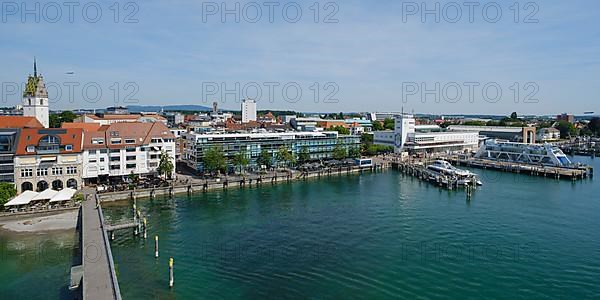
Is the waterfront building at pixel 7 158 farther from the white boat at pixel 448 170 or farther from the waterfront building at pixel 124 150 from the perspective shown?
the white boat at pixel 448 170

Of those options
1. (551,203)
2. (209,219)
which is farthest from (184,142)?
(551,203)

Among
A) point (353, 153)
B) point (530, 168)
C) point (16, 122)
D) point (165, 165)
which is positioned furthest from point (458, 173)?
point (16, 122)

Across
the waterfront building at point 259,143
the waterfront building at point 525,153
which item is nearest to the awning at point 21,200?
the waterfront building at point 259,143

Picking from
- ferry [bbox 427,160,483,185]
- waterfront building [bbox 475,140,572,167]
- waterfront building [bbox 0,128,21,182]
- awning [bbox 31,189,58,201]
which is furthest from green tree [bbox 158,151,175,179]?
waterfront building [bbox 475,140,572,167]

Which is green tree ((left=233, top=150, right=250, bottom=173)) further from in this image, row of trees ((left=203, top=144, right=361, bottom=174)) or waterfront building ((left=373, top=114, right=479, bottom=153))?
waterfront building ((left=373, top=114, right=479, bottom=153))

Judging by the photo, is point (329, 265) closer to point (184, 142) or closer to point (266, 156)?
point (266, 156)

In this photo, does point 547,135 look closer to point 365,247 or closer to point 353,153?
point 353,153
